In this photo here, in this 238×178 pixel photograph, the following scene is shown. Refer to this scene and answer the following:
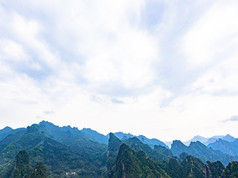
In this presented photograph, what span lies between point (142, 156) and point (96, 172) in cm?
9585

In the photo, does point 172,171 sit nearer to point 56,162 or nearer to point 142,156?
point 142,156

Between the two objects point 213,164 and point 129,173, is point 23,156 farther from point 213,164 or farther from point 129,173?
point 213,164

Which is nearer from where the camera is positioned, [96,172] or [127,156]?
[127,156]

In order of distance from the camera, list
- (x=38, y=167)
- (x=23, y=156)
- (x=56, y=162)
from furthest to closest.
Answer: (x=56, y=162), (x=23, y=156), (x=38, y=167)

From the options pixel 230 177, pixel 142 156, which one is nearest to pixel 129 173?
pixel 142 156

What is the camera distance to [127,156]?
105m

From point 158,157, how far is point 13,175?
16026cm

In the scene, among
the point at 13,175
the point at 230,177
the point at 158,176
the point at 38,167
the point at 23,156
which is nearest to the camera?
the point at 230,177

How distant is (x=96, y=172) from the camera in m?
181

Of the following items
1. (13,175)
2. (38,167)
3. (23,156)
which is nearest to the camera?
(38,167)

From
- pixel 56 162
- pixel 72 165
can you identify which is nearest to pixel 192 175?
pixel 72 165

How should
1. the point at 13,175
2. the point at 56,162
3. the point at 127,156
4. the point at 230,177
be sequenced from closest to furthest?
the point at 230,177
the point at 127,156
the point at 13,175
the point at 56,162

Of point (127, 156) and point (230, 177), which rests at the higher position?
point (127, 156)

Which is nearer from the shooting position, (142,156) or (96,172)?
(142,156)
